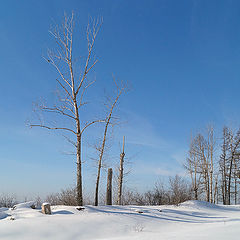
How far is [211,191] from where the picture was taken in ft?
72.6

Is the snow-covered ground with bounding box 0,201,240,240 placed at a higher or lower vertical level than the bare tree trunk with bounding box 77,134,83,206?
lower

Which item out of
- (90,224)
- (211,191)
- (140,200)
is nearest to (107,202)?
(140,200)

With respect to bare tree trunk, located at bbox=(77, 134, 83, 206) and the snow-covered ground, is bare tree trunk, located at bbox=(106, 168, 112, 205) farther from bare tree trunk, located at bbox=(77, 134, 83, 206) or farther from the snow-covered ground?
the snow-covered ground

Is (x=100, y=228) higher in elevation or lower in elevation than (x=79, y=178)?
lower

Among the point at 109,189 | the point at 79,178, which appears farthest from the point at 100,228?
the point at 109,189

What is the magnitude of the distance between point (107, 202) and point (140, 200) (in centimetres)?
412

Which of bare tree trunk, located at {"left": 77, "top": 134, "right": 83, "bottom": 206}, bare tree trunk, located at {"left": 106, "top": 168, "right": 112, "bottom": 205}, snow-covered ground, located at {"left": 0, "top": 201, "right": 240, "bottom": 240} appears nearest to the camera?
snow-covered ground, located at {"left": 0, "top": 201, "right": 240, "bottom": 240}

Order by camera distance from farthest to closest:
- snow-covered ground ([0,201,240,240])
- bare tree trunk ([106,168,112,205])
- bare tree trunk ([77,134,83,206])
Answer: bare tree trunk ([106,168,112,205]) < bare tree trunk ([77,134,83,206]) < snow-covered ground ([0,201,240,240])

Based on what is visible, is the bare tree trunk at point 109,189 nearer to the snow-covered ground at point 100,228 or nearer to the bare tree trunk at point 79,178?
the bare tree trunk at point 79,178

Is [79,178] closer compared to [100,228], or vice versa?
[100,228]

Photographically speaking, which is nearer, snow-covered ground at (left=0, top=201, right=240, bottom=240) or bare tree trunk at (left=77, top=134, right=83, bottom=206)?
snow-covered ground at (left=0, top=201, right=240, bottom=240)

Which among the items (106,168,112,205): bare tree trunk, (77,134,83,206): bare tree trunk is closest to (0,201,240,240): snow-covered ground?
(77,134,83,206): bare tree trunk

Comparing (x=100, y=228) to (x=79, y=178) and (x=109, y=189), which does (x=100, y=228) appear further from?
(x=109, y=189)

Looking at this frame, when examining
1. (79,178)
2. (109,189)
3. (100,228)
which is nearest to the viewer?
(100,228)
